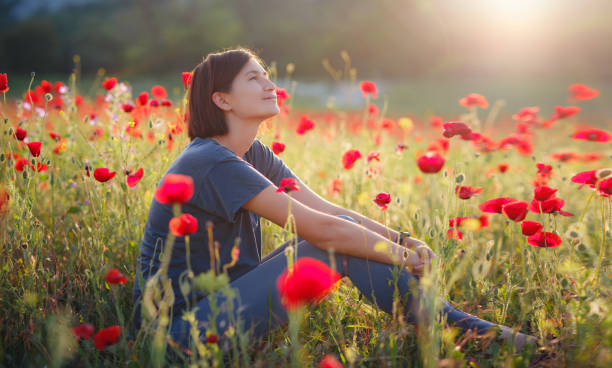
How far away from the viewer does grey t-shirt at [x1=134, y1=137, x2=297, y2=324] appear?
1470 mm

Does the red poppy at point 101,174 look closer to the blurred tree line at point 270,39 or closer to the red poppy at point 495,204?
the red poppy at point 495,204

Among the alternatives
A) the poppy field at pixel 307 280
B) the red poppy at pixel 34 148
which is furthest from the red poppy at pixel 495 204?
the red poppy at pixel 34 148

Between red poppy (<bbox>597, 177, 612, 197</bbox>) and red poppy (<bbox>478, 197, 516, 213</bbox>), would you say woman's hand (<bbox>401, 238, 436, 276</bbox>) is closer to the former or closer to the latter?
red poppy (<bbox>478, 197, 516, 213</bbox>)

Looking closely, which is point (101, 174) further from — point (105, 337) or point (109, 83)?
point (109, 83)

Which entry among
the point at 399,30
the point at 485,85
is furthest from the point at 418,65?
the point at 485,85

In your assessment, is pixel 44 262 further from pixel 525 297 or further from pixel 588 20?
pixel 588 20

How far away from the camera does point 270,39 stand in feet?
84.8

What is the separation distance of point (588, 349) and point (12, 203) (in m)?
1.96

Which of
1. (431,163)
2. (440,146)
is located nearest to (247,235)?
(431,163)

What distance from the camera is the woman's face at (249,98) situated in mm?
1729

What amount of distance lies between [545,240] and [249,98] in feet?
3.84

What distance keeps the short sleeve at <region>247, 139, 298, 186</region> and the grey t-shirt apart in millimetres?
283

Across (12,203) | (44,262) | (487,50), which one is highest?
(487,50)

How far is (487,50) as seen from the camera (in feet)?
69.8
